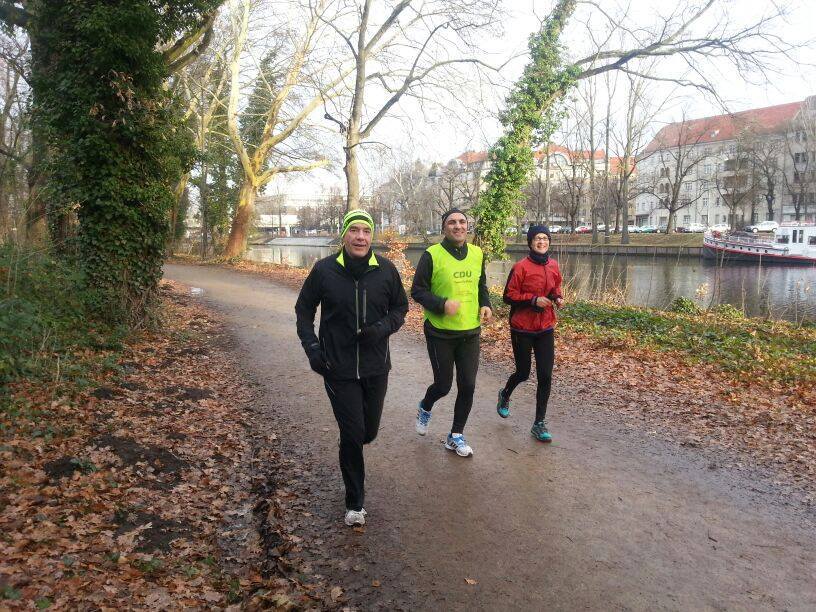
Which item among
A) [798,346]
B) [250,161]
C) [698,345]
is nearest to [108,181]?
[698,345]

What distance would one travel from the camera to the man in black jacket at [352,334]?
3.75 metres

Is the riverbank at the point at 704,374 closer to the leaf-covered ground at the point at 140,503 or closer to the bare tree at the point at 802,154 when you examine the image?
the leaf-covered ground at the point at 140,503

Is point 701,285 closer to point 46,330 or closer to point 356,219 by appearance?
point 356,219

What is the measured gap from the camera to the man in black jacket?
12.3ft

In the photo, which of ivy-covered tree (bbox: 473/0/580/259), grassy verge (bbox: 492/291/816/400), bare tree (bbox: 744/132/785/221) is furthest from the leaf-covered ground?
bare tree (bbox: 744/132/785/221)

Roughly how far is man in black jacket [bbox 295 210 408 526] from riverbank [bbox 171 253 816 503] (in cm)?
352

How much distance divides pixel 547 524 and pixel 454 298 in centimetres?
190

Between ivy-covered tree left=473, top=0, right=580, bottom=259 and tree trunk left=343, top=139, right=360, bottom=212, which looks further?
tree trunk left=343, top=139, right=360, bottom=212

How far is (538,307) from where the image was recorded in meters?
5.27

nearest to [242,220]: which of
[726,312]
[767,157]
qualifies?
[726,312]

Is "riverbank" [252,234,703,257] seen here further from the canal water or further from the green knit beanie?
the green knit beanie

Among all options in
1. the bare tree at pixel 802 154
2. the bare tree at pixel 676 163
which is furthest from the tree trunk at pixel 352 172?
the bare tree at pixel 802 154

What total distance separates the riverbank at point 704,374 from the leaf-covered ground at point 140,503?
13.7 feet

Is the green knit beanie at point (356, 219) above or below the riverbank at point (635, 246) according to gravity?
below
